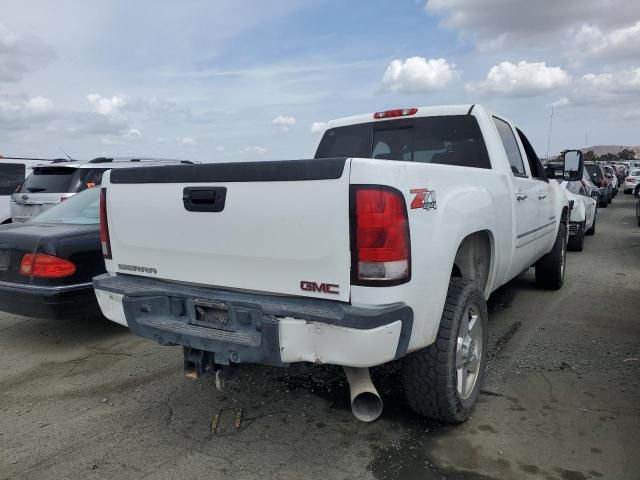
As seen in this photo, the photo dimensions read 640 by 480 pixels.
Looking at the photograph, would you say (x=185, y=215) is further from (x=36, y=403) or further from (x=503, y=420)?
(x=503, y=420)

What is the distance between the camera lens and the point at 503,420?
3197 mm

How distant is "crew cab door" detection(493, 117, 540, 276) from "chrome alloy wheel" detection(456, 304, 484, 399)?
109 centimetres

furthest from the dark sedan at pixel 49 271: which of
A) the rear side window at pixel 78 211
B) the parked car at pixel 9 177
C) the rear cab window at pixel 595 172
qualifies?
the rear cab window at pixel 595 172

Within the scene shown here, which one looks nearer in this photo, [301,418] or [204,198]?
[204,198]

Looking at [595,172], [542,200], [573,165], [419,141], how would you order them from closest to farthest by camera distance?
1. [419,141]
2. [542,200]
3. [573,165]
4. [595,172]

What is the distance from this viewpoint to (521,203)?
4242 mm

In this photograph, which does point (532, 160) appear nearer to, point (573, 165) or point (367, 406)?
point (573, 165)

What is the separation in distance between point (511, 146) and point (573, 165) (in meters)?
1.46

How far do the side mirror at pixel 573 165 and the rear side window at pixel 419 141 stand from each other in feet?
6.78

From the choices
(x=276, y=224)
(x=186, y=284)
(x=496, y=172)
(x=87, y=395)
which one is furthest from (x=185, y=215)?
(x=496, y=172)

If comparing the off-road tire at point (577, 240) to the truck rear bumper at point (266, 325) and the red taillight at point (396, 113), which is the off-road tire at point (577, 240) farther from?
the truck rear bumper at point (266, 325)

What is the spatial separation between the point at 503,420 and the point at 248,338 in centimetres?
170

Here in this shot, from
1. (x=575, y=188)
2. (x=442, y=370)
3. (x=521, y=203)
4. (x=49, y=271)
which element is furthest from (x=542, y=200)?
(x=575, y=188)

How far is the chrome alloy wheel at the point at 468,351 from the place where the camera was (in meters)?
3.09
